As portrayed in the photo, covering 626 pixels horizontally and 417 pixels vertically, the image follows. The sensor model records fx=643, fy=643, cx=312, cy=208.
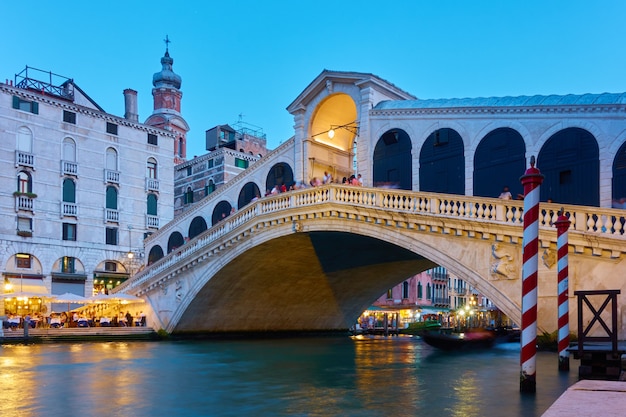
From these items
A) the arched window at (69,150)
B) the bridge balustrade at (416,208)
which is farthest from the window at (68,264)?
the bridge balustrade at (416,208)

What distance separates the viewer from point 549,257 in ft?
44.1

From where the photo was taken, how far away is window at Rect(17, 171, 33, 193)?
27548mm

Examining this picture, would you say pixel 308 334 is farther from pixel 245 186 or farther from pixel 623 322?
A: pixel 623 322

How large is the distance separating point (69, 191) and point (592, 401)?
94.5 ft

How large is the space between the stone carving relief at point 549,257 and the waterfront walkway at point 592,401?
9.68m

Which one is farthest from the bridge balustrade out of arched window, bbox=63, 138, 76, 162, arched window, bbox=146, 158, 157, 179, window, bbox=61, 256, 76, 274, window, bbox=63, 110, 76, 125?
arched window, bbox=146, 158, 157, 179

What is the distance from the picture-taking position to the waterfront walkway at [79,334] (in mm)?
21500

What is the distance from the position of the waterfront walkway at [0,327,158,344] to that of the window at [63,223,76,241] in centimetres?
701

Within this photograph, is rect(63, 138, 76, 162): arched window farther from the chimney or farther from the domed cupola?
the domed cupola

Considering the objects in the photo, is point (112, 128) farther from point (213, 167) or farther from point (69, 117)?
point (213, 167)

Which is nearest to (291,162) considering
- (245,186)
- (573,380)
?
(245,186)

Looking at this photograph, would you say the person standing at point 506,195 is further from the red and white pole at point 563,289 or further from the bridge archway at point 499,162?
the red and white pole at point 563,289

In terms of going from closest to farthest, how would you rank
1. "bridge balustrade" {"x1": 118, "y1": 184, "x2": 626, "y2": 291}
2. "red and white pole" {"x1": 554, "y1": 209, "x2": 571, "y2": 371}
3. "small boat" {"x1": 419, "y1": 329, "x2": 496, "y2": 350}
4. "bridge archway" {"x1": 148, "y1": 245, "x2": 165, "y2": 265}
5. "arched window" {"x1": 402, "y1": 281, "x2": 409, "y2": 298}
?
1. "red and white pole" {"x1": 554, "y1": 209, "x2": 571, "y2": 371}
2. "bridge balustrade" {"x1": 118, "y1": 184, "x2": 626, "y2": 291}
3. "small boat" {"x1": 419, "y1": 329, "x2": 496, "y2": 350}
4. "bridge archway" {"x1": 148, "y1": 245, "x2": 165, "y2": 265}
5. "arched window" {"x1": 402, "y1": 281, "x2": 409, "y2": 298}

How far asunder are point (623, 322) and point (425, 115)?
880cm
